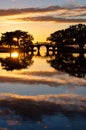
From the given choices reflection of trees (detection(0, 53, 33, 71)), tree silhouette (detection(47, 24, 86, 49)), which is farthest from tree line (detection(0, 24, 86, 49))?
reflection of trees (detection(0, 53, 33, 71))

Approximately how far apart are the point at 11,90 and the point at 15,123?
41.6 ft

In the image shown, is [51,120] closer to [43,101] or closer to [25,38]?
[43,101]

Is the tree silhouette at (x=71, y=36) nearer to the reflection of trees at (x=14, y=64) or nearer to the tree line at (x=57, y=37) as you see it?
the tree line at (x=57, y=37)

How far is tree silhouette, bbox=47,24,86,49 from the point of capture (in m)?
151

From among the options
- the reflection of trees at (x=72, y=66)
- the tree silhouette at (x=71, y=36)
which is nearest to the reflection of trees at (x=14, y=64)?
the reflection of trees at (x=72, y=66)

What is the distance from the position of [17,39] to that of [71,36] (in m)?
22.1

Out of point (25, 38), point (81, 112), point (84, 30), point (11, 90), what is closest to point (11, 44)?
point (25, 38)

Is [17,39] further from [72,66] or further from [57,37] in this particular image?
[72,66]

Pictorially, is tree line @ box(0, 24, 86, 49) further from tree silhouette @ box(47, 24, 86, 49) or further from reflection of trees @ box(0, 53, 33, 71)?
reflection of trees @ box(0, 53, 33, 71)

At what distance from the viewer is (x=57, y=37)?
165625mm

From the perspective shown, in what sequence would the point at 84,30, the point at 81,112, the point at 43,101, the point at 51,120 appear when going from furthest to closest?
the point at 84,30, the point at 43,101, the point at 81,112, the point at 51,120

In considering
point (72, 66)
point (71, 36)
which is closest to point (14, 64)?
point (72, 66)

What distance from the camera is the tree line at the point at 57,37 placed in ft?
504

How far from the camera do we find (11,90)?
3228 cm
